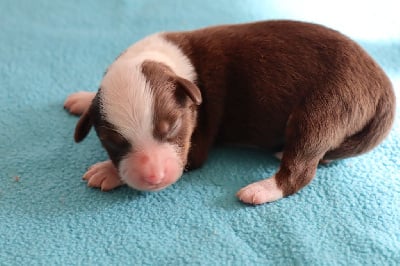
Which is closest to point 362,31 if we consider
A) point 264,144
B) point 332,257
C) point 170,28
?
point 170,28

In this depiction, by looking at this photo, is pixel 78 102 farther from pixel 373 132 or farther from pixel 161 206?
pixel 373 132

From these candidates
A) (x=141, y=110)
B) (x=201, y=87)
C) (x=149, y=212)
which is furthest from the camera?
(x=201, y=87)

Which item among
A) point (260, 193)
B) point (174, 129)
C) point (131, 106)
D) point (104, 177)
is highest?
point (131, 106)

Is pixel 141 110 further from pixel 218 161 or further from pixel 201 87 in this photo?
pixel 218 161

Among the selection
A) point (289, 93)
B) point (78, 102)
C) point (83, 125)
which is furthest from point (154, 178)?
point (78, 102)

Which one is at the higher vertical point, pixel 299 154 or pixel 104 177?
pixel 299 154

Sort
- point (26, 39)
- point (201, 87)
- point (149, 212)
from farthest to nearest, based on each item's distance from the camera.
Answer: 1. point (26, 39)
2. point (201, 87)
3. point (149, 212)

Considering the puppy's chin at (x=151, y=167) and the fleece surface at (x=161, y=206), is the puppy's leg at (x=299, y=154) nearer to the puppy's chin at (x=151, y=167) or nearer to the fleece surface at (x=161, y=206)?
the fleece surface at (x=161, y=206)

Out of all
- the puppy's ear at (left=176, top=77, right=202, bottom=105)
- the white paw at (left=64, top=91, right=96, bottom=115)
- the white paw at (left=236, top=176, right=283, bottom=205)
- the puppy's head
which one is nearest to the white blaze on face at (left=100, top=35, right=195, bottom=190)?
the puppy's head

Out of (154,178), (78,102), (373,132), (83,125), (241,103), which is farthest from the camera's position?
(78,102)
